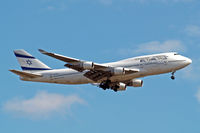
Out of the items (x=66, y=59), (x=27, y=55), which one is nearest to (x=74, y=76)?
(x=66, y=59)

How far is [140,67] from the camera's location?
A: 60.2 metres

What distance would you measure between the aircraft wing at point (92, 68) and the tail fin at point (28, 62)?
867 centimetres

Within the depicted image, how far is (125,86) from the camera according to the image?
225 ft

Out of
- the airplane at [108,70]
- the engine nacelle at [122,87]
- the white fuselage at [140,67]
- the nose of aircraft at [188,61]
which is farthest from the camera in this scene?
the engine nacelle at [122,87]

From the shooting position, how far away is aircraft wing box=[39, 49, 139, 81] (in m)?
57.6

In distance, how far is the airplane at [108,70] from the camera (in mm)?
59237

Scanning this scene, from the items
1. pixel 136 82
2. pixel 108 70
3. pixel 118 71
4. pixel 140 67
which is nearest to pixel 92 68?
pixel 108 70

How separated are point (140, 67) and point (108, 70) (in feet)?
15.0

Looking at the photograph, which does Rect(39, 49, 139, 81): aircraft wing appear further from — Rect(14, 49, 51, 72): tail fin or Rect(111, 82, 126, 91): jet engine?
Rect(14, 49, 51, 72): tail fin

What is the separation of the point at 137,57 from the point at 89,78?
25.1 feet

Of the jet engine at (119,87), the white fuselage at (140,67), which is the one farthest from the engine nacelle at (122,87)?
the white fuselage at (140,67)

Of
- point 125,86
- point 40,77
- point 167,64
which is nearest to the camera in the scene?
point 167,64

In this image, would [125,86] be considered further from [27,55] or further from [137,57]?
[27,55]

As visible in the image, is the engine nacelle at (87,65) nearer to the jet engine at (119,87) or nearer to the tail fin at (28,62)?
the jet engine at (119,87)
